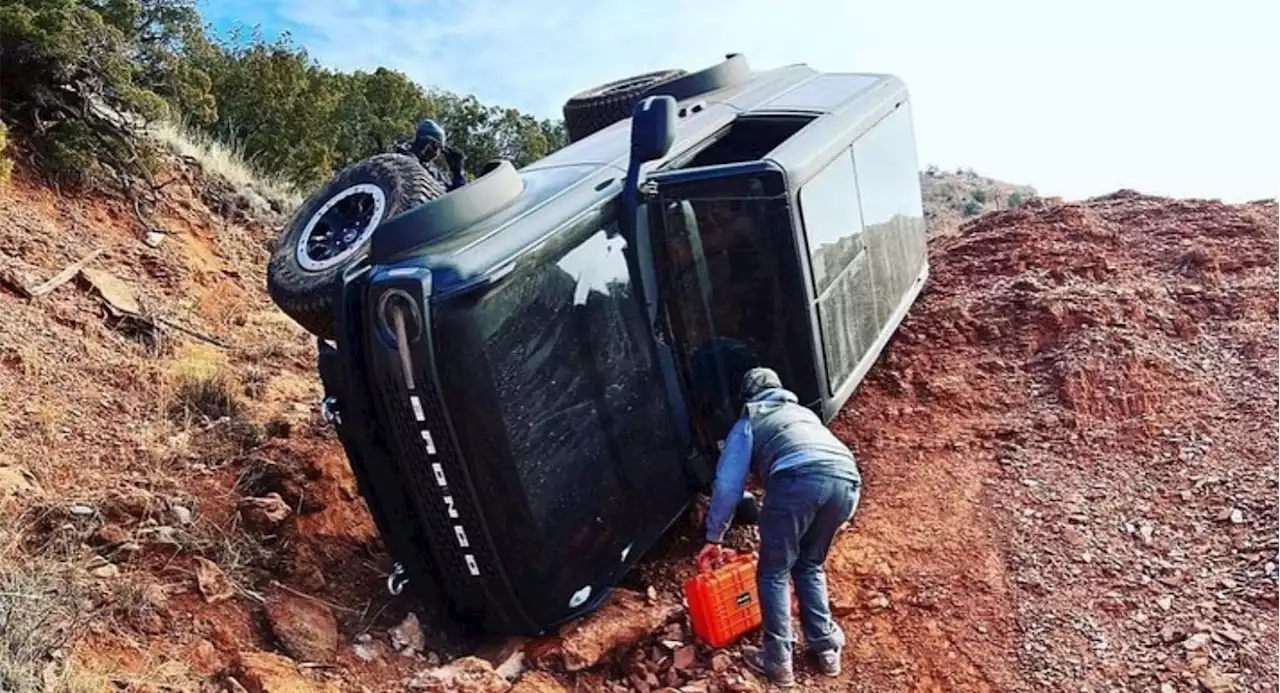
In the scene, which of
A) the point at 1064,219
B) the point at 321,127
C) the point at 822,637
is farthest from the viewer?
the point at 321,127

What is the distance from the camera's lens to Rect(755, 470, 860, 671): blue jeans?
172 inches

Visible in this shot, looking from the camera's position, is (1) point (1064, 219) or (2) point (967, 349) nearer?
(2) point (967, 349)

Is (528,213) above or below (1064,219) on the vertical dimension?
above

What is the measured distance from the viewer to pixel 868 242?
18.5 feet

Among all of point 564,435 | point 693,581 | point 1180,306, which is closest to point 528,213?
point 564,435

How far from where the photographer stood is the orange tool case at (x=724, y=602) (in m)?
4.52

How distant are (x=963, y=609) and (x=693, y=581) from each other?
3.77 ft

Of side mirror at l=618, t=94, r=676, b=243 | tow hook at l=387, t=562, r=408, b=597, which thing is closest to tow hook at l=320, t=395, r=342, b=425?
tow hook at l=387, t=562, r=408, b=597

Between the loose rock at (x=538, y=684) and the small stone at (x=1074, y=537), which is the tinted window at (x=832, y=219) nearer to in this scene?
the small stone at (x=1074, y=537)

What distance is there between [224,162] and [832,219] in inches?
271

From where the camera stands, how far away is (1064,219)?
27.7 feet

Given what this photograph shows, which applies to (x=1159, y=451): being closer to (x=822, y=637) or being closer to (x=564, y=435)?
(x=822, y=637)

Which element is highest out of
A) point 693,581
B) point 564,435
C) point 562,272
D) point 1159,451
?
point 562,272

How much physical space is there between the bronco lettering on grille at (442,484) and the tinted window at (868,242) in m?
1.73
